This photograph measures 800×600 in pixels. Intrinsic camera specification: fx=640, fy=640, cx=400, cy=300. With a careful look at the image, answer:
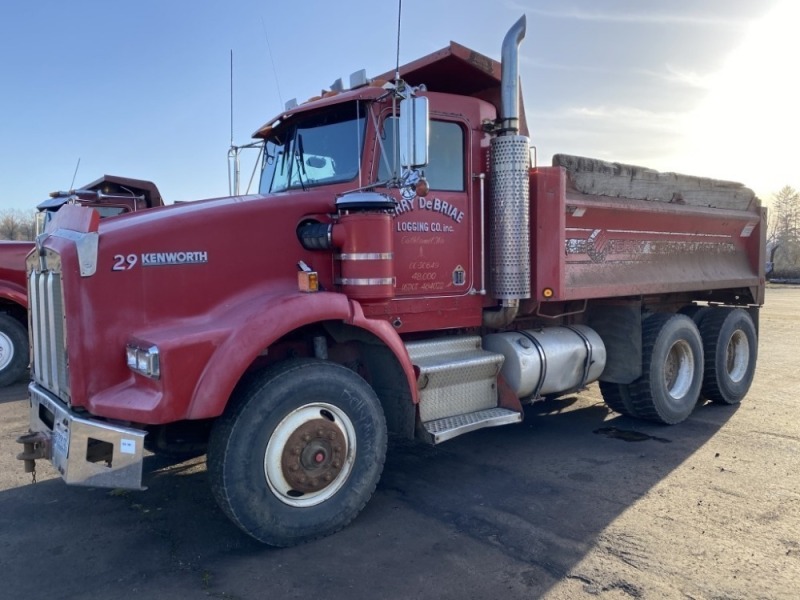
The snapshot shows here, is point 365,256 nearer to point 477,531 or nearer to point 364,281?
point 364,281

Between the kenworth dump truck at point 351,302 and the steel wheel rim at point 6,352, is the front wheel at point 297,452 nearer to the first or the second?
the kenworth dump truck at point 351,302

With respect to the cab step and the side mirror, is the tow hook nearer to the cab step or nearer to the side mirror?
the cab step

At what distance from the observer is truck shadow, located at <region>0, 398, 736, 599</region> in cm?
348

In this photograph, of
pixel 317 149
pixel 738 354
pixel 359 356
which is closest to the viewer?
pixel 359 356

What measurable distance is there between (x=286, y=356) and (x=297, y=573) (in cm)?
142

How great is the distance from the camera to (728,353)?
8.09m

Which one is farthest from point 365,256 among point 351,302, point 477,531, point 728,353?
point 728,353

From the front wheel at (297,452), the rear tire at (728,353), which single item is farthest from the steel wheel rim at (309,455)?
the rear tire at (728,353)

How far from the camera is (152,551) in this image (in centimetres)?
388

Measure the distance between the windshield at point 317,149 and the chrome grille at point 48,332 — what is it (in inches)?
77.0

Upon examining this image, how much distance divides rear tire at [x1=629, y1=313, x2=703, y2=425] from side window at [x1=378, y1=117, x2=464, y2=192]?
3.00m

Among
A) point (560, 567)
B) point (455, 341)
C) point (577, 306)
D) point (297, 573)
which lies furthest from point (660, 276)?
point (297, 573)

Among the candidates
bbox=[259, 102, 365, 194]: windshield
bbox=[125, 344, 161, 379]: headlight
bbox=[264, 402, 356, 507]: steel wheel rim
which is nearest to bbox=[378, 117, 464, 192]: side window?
bbox=[259, 102, 365, 194]: windshield

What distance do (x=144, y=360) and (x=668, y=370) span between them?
5775 mm
